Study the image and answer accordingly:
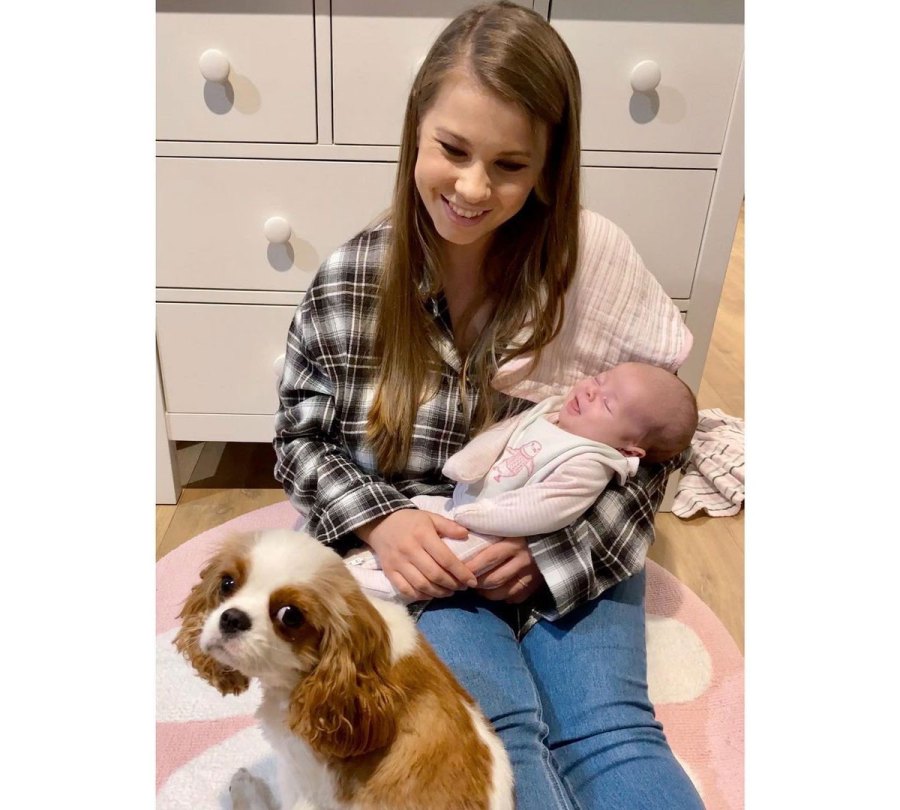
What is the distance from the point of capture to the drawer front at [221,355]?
128cm

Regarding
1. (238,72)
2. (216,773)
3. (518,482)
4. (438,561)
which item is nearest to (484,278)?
(518,482)

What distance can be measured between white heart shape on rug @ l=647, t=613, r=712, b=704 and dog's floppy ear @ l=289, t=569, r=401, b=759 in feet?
2.01

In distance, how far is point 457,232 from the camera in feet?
2.80

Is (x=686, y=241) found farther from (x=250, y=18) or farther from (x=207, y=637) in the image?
(x=207, y=637)

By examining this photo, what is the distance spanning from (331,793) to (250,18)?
1.02 meters

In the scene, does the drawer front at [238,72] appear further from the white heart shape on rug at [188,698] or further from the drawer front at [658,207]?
the white heart shape on rug at [188,698]

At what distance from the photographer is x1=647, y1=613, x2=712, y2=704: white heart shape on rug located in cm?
108

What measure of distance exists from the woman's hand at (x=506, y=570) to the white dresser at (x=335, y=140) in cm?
61

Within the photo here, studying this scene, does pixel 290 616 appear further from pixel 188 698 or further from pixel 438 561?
pixel 188 698

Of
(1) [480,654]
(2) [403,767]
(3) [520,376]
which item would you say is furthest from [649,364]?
(2) [403,767]

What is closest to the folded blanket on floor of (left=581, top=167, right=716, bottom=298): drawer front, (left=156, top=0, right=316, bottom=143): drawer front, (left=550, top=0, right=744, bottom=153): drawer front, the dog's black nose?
(left=581, top=167, right=716, bottom=298): drawer front

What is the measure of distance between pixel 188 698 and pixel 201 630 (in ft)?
1.66

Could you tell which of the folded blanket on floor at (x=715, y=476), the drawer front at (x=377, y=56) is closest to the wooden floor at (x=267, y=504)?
the folded blanket on floor at (x=715, y=476)

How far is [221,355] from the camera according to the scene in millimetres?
1321
